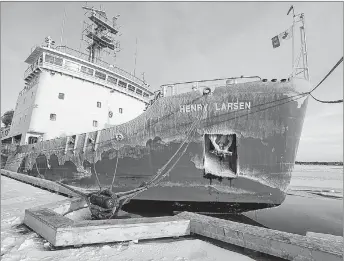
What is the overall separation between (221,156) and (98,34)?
1978cm

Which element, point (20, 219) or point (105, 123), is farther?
point (105, 123)

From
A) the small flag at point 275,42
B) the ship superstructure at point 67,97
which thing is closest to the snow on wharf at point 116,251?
the small flag at point 275,42

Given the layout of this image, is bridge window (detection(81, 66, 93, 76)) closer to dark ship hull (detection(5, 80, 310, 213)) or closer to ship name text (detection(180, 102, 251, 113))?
dark ship hull (detection(5, 80, 310, 213))

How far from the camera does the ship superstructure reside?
50.6 ft

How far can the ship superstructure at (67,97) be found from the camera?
15.4m

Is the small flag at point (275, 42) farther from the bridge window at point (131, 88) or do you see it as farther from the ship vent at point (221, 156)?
the bridge window at point (131, 88)

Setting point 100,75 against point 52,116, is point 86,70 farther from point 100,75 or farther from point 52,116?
point 52,116

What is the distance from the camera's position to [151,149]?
28.3 feet

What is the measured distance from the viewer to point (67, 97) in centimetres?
1596

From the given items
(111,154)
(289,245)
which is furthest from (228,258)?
(111,154)

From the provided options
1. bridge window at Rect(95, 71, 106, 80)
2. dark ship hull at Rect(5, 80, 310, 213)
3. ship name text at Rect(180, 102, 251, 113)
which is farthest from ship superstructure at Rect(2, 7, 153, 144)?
ship name text at Rect(180, 102, 251, 113)

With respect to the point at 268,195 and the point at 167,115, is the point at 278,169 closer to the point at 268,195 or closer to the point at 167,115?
the point at 268,195

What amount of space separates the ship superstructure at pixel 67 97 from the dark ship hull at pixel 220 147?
337 inches

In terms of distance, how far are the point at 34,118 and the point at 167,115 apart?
1136 cm
